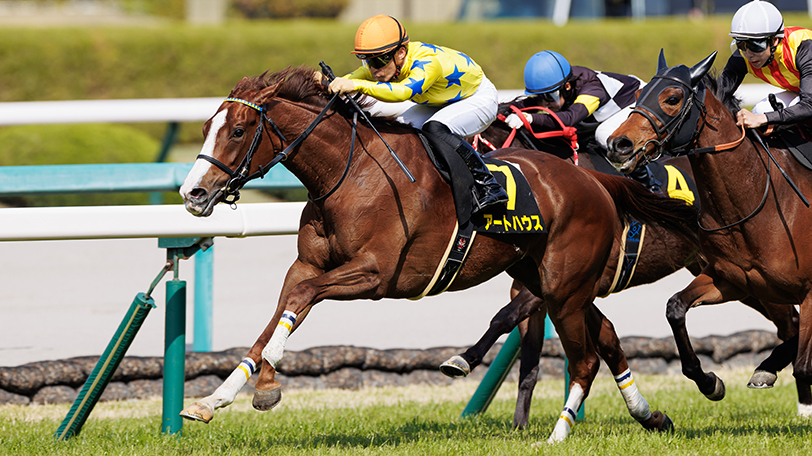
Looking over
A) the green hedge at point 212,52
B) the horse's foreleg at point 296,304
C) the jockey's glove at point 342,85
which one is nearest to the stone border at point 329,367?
the horse's foreleg at point 296,304

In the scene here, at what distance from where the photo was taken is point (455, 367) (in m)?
4.79

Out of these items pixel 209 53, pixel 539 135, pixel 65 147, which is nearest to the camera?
pixel 539 135

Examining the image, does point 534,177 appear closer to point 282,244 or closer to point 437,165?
point 437,165

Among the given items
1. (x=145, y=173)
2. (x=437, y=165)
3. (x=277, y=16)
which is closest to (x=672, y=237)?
(x=437, y=165)

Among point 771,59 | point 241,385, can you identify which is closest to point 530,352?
point 771,59

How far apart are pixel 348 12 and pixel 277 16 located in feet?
7.39

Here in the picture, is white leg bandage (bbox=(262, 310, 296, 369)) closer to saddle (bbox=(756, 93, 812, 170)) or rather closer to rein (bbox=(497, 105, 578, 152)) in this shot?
rein (bbox=(497, 105, 578, 152))

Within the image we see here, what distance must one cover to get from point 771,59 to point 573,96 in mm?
1424

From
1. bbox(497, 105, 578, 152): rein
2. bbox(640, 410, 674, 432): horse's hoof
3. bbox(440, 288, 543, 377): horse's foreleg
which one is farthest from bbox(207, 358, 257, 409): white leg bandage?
bbox(497, 105, 578, 152): rein

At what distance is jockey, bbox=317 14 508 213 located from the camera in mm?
4398

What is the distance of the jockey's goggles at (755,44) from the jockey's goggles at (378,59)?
5.27 ft

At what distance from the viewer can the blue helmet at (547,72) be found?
577 cm

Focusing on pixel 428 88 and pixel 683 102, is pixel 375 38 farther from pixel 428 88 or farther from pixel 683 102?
pixel 683 102

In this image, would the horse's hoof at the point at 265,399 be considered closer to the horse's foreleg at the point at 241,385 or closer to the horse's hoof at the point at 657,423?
the horse's foreleg at the point at 241,385
